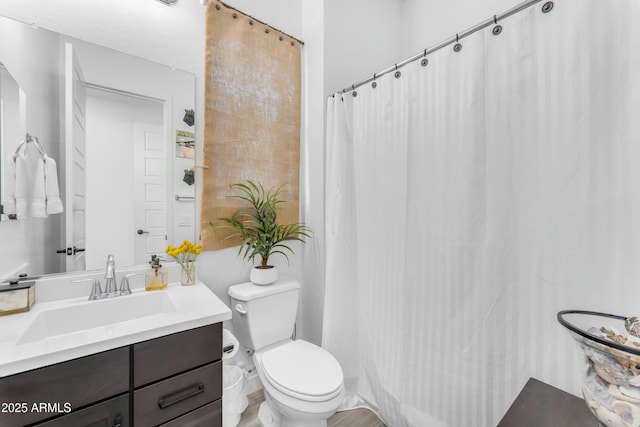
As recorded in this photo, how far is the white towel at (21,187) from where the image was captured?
1073 mm

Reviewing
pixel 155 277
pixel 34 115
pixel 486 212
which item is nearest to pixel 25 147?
pixel 34 115

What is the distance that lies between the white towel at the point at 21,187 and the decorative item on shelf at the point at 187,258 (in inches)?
21.2

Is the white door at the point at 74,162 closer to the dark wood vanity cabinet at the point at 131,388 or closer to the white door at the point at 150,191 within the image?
the white door at the point at 150,191

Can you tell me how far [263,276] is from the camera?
1.57 m

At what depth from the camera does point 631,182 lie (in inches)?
30.9

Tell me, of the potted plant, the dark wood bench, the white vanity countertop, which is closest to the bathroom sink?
the white vanity countertop

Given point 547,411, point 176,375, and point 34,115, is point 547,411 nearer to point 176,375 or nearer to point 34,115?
point 176,375

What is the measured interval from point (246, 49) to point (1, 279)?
1579 millimetres

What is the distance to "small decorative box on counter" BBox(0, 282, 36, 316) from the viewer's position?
971 mm

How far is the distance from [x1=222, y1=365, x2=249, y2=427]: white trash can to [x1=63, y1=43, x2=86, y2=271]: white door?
2.86 ft

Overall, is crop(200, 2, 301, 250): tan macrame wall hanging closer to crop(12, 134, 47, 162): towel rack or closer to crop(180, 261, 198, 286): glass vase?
crop(180, 261, 198, 286): glass vase

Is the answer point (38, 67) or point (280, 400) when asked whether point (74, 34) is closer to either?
point (38, 67)

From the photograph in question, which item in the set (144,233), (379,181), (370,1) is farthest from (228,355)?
(370,1)

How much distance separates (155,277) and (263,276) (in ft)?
1.75
